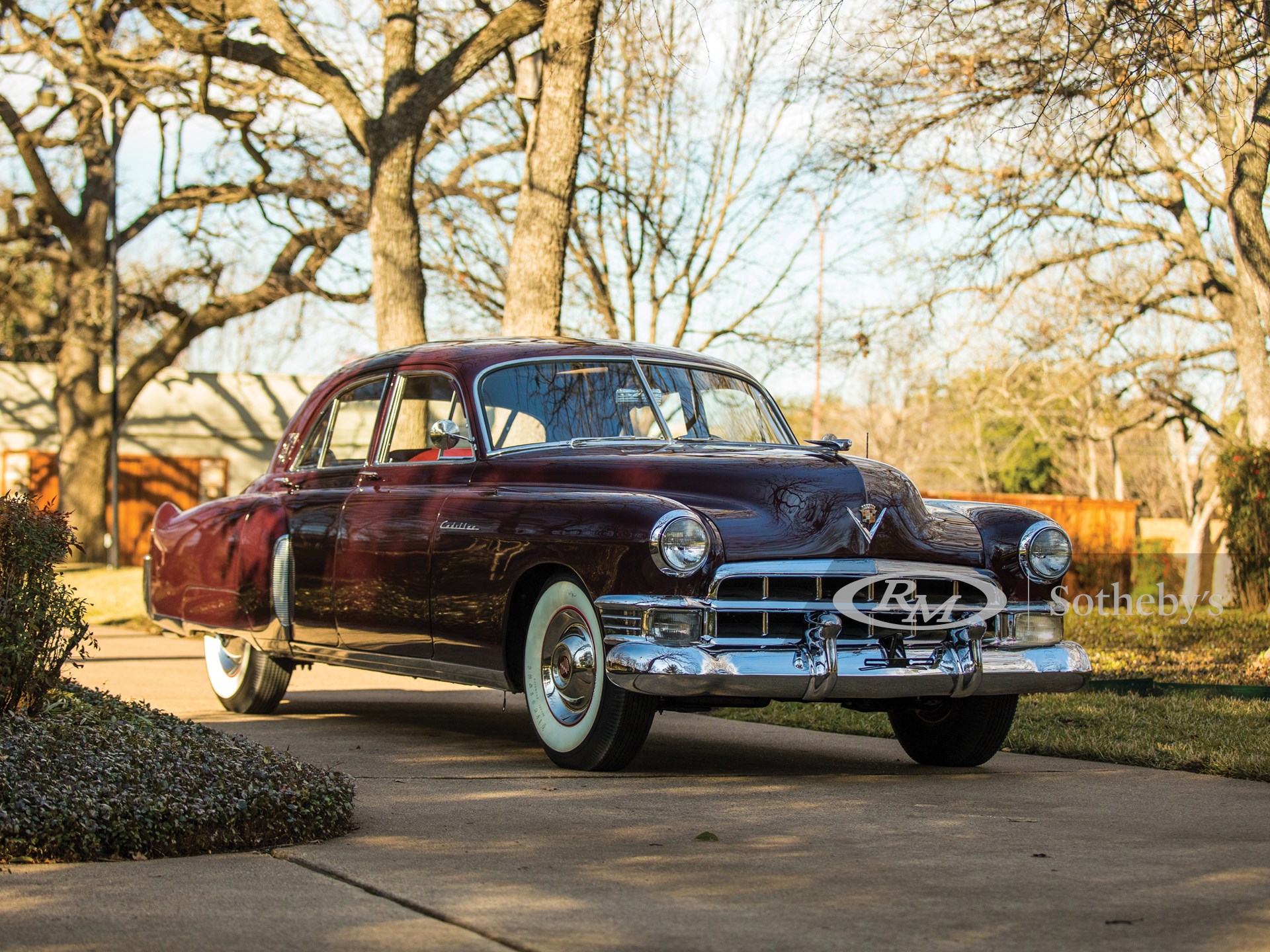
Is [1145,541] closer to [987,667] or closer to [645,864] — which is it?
[987,667]

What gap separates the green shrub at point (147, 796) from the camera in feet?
15.0

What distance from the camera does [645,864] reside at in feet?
14.9

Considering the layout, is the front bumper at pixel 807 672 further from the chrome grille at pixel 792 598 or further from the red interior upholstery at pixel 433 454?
the red interior upholstery at pixel 433 454

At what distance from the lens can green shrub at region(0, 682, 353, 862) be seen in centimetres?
457

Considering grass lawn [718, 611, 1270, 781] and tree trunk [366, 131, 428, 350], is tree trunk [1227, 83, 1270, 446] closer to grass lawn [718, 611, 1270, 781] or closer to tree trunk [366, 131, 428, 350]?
grass lawn [718, 611, 1270, 781]

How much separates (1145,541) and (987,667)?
3180cm

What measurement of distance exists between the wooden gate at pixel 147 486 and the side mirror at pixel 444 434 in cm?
2972

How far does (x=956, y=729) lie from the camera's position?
701 cm

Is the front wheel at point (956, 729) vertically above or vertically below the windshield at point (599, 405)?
below

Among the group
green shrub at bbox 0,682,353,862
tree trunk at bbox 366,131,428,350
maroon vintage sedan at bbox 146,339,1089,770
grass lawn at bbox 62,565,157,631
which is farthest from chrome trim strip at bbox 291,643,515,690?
grass lawn at bbox 62,565,157,631

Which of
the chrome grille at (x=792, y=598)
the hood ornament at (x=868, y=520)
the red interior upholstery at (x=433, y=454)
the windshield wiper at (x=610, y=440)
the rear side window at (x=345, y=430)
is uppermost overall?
the rear side window at (x=345, y=430)

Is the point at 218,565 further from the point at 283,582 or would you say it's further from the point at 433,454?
the point at 433,454

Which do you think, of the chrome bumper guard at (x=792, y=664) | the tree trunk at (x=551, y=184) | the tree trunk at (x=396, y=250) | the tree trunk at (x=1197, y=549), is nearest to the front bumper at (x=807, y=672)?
the chrome bumper guard at (x=792, y=664)

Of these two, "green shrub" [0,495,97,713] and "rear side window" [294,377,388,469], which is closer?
"green shrub" [0,495,97,713]
